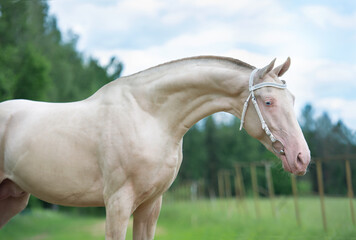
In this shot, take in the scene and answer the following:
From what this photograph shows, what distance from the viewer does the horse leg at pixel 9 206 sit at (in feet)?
9.62

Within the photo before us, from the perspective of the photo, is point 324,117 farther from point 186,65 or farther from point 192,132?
point 192,132

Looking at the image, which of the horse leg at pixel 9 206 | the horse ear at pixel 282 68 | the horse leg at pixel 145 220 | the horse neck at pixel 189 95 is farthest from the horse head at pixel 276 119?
the horse leg at pixel 9 206

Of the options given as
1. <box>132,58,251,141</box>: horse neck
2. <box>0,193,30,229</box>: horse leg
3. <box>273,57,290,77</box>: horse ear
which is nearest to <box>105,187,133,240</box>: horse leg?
<box>132,58,251,141</box>: horse neck

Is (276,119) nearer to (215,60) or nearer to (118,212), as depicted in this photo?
(215,60)

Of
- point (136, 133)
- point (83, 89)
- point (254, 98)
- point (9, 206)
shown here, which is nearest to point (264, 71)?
point (254, 98)

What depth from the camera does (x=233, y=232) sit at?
9.55m

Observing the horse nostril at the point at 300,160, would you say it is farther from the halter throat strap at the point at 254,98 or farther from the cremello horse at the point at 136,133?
the halter throat strap at the point at 254,98

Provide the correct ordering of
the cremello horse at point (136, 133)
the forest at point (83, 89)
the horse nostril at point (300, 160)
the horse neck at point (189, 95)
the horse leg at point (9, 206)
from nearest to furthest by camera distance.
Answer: the horse nostril at point (300, 160) < the cremello horse at point (136, 133) < the horse neck at point (189, 95) < the horse leg at point (9, 206) < the forest at point (83, 89)

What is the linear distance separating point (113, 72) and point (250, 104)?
80.6 feet

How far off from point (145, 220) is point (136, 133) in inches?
27.4

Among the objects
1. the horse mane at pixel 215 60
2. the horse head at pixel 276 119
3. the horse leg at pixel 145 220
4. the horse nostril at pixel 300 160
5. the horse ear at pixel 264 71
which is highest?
the horse mane at pixel 215 60

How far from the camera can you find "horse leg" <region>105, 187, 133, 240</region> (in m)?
2.30

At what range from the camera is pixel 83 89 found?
24359 millimetres

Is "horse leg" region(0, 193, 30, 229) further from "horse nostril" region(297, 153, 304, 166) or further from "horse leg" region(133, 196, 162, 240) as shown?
"horse nostril" region(297, 153, 304, 166)
